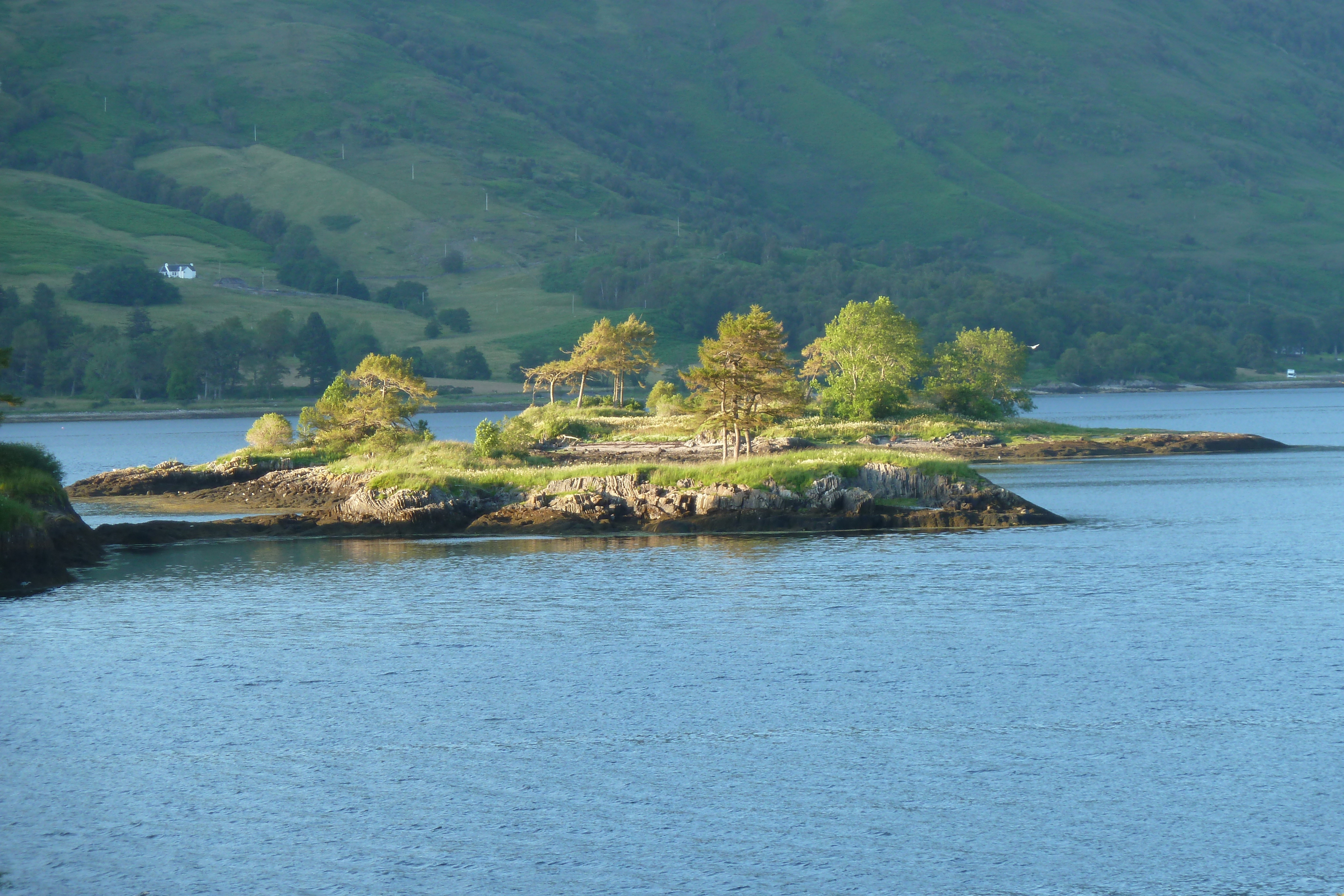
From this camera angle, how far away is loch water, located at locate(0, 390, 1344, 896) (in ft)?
65.0

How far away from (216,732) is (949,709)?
1522 centimetres

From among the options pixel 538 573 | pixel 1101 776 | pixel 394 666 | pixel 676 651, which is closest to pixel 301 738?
pixel 394 666

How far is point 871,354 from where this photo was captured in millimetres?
117500

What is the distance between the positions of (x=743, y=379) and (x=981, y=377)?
183 feet

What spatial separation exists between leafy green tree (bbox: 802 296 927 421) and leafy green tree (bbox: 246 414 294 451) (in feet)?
153

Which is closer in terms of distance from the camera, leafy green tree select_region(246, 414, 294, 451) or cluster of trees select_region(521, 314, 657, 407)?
leafy green tree select_region(246, 414, 294, 451)

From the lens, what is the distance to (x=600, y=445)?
92750 mm

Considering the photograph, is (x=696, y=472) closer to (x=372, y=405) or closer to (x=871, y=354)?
(x=372, y=405)

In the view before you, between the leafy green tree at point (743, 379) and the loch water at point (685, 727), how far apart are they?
2732cm

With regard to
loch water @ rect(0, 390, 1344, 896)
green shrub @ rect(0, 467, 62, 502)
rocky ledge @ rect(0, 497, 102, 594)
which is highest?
green shrub @ rect(0, 467, 62, 502)

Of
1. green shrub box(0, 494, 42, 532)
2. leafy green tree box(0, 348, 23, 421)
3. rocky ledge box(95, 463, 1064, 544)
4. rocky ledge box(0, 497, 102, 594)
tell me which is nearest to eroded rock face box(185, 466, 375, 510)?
rocky ledge box(95, 463, 1064, 544)

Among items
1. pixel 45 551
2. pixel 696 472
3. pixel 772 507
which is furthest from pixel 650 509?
pixel 45 551

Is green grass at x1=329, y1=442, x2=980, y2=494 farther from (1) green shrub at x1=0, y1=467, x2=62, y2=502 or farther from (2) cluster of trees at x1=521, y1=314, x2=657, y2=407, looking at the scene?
(2) cluster of trees at x1=521, y1=314, x2=657, y2=407

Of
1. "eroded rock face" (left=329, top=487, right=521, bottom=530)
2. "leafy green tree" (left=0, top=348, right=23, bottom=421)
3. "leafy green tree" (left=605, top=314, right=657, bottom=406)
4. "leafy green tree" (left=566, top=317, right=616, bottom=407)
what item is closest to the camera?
"leafy green tree" (left=0, top=348, right=23, bottom=421)
